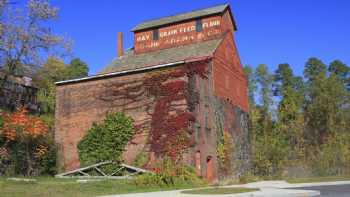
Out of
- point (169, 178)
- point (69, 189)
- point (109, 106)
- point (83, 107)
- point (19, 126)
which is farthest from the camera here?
point (83, 107)

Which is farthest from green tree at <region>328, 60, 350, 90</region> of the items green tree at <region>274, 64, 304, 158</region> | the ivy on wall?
the ivy on wall

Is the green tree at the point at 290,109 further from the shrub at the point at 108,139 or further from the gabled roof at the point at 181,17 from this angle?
the shrub at the point at 108,139

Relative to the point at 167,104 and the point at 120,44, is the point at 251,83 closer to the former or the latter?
the point at 120,44

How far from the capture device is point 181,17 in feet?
106

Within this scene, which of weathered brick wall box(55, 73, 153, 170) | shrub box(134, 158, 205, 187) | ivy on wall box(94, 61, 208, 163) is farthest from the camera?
weathered brick wall box(55, 73, 153, 170)

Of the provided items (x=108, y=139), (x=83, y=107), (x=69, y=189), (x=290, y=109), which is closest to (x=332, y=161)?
(x=290, y=109)

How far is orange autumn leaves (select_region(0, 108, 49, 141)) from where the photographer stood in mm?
24906

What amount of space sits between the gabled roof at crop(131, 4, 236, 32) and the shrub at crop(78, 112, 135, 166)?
10.1 metres

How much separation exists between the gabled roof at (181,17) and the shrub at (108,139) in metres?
10.1

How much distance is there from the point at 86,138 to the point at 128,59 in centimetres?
866

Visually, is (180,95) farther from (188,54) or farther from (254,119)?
(254,119)

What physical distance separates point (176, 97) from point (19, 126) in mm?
10403

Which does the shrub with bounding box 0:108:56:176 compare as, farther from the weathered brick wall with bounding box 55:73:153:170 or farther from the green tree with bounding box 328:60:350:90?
the green tree with bounding box 328:60:350:90

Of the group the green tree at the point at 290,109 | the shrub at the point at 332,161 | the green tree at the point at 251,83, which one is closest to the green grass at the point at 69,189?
the shrub at the point at 332,161
